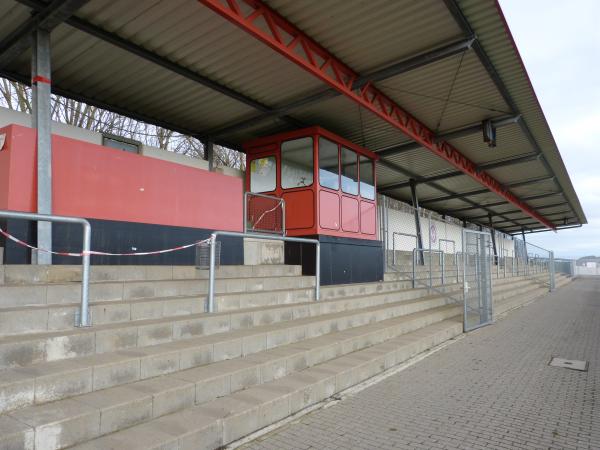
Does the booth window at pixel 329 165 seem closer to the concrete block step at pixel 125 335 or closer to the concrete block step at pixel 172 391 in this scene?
the concrete block step at pixel 125 335

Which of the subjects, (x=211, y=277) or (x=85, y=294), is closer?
(x=85, y=294)

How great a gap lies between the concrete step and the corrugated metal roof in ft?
11.7

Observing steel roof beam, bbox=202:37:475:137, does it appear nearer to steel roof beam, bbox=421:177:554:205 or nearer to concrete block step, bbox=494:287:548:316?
concrete block step, bbox=494:287:548:316

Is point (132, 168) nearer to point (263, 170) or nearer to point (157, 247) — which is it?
point (157, 247)

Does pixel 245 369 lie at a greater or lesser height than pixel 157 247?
lesser

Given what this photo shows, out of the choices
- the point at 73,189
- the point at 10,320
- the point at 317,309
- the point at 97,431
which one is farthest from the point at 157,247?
the point at 97,431

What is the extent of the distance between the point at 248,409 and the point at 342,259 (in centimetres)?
566

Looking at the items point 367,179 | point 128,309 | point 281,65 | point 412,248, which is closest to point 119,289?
point 128,309

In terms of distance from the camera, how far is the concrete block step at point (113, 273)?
4.56 metres

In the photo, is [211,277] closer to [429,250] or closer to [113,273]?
[113,273]

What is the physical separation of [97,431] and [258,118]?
23.0 feet

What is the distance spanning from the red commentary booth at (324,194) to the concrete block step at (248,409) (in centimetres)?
322

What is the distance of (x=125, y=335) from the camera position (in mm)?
3889

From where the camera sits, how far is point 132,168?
6477 mm
